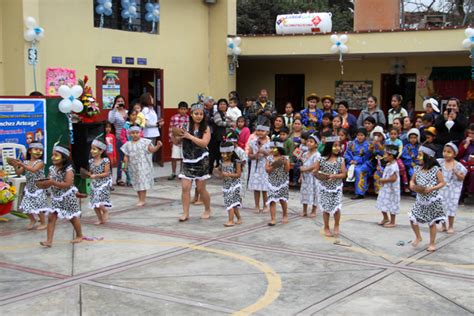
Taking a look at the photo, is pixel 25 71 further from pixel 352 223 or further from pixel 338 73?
pixel 338 73

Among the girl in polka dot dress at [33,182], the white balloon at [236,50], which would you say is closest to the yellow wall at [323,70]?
the white balloon at [236,50]

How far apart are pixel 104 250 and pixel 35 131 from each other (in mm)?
3639

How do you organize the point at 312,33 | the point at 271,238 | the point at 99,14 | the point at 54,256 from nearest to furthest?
the point at 54,256 < the point at 271,238 < the point at 99,14 < the point at 312,33

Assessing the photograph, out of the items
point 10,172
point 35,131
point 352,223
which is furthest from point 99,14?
point 352,223

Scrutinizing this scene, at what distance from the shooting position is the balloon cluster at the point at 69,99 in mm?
11047

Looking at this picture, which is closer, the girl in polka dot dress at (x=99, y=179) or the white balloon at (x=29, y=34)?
the girl in polka dot dress at (x=99, y=179)

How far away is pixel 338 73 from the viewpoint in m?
19.7

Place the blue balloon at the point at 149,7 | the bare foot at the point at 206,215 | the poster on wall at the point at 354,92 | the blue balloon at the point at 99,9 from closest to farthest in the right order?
the bare foot at the point at 206,215, the blue balloon at the point at 99,9, the blue balloon at the point at 149,7, the poster on wall at the point at 354,92

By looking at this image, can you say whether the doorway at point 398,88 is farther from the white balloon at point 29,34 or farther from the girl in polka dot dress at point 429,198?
the girl in polka dot dress at point 429,198

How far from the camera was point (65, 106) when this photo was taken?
434 inches

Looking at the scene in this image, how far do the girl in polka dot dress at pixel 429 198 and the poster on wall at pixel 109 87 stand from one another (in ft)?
28.4

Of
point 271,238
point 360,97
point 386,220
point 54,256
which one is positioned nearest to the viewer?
point 54,256

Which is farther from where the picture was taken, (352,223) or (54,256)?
(352,223)

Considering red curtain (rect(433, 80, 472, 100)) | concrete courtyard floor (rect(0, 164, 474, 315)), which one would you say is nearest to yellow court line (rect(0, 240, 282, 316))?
concrete courtyard floor (rect(0, 164, 474, 315))
